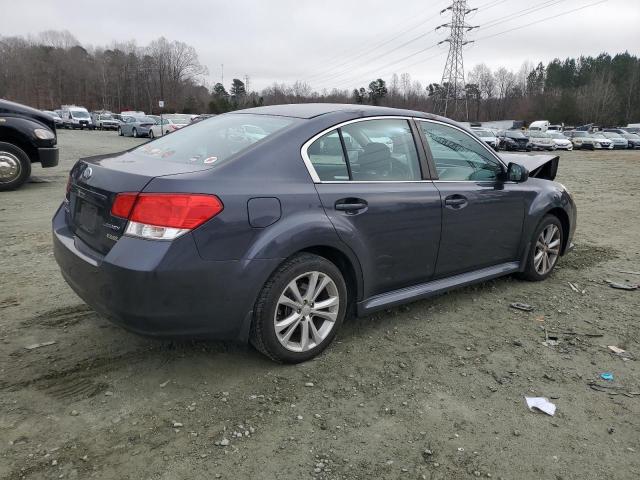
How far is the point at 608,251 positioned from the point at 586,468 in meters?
4.75

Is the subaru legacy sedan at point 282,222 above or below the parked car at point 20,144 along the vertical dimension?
below

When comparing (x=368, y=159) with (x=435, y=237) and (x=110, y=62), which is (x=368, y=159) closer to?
(x=435, y=237)

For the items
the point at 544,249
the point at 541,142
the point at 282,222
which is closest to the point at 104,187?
the point at 282,222

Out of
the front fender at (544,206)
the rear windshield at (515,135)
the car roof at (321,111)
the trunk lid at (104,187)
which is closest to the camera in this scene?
the trunk lid at (104,187)

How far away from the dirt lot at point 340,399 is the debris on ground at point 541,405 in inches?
2.0

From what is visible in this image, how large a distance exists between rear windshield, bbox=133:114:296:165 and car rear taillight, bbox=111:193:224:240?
0.41m

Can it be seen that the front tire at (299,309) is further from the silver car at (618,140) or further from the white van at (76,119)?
the white van at (76,119)

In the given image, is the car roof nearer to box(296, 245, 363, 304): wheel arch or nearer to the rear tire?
box(296, 245, 363, 304): wheel arch

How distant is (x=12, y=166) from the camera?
9.41 m

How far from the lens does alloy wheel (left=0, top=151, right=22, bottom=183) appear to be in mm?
9289

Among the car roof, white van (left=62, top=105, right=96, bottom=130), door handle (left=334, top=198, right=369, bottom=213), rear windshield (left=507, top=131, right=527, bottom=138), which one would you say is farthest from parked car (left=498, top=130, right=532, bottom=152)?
white van (left=62, top=105, right=96, bottom=130)

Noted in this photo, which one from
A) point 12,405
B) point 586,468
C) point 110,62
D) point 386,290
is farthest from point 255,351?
point 110,62

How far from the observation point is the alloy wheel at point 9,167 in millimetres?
9289

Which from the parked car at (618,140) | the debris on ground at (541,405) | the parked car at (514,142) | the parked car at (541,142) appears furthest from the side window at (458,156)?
the parked car at (618,140)
